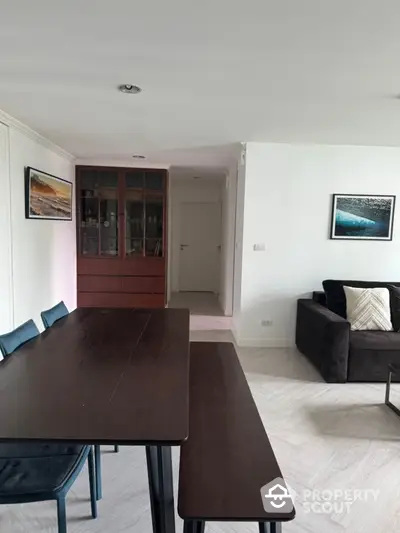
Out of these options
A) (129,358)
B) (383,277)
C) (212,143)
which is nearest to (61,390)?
(129,358)

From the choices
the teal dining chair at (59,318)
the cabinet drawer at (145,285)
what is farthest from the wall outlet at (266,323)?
the teal dining chair at (59,318)

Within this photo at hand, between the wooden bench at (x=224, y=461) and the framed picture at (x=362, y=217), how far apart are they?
2665mm

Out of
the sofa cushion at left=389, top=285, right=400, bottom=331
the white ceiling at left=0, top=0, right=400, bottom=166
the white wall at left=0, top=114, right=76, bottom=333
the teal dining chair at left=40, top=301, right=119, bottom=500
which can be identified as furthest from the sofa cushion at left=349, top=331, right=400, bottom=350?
the white wall at left=0, top=114, right=76, bottom=333

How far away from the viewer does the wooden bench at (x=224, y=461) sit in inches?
43.0

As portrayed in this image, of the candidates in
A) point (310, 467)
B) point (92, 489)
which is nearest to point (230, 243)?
point (310, 467)

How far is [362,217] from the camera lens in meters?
4.00

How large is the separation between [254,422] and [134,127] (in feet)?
8.89

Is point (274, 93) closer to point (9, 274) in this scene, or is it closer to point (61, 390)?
point (61, 390)

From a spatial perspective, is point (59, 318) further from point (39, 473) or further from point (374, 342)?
point (374, 342)

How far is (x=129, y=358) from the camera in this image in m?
1.65

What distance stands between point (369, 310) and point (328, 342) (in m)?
0.61

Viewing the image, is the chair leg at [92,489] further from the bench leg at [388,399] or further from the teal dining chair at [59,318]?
the bench leg at [388,399]

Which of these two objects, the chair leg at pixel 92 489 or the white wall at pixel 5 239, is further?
the white wall at pixel 5 239

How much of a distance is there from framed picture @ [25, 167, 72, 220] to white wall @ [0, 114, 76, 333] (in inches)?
2.6
